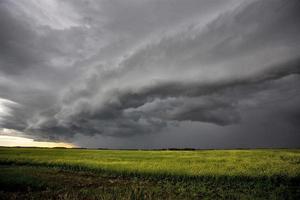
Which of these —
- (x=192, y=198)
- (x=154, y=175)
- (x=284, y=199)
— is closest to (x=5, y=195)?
(x=192, y=198)

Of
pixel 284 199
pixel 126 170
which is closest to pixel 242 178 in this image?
pixel 284 199

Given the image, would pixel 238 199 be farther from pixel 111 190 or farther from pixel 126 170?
pixel 126 170

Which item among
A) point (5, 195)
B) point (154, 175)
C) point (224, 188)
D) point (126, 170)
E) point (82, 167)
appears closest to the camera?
point (5, 195)

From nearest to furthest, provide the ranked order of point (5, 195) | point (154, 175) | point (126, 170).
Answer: point (5, 195) < point (154, 175) < point (126, 170)

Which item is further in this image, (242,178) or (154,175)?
(154,175)

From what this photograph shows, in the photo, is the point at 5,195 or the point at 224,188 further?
the point at 224,188

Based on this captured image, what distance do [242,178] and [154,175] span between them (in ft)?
26.4

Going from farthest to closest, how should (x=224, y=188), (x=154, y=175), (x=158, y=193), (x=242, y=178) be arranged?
(x=154, y=175) → (x=242, y=178) → (x=224, y=188) → (x=158, y=193)

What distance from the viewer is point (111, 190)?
51.4 feet

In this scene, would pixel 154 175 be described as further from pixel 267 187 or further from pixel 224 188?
pixel 267 187

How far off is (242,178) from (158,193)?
10.2 m

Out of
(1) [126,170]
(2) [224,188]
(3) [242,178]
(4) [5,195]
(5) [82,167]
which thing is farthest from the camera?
(5) [82,167]

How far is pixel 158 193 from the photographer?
15.0 metres

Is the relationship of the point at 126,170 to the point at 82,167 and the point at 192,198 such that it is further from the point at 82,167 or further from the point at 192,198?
the point at 192,198
